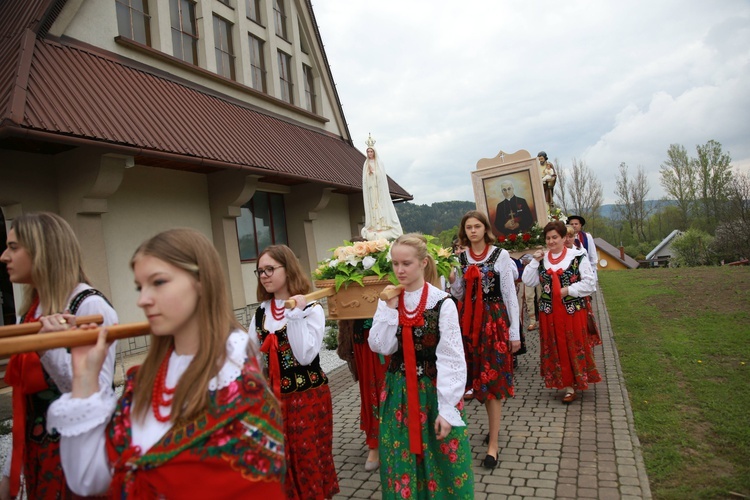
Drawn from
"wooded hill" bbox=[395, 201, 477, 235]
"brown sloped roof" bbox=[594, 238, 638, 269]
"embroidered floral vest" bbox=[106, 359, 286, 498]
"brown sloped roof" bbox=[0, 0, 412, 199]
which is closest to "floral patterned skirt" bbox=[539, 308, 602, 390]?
"embroidered floral vest" bbox=[106, 359, 286, 498]

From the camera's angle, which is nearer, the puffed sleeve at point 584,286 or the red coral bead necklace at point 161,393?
the red coral bead necklace at point 161,393

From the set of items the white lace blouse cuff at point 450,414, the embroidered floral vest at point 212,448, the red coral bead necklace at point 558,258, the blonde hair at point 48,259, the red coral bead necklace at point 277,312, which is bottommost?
the white lace blouse cuff at point 450,414

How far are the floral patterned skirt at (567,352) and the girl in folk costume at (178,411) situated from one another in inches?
193

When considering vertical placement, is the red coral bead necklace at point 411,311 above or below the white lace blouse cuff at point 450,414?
above

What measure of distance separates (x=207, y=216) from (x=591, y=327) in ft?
28.0

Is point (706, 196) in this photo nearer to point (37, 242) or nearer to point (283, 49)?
point (283, 49)

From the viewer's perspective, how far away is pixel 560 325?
5.91 meters

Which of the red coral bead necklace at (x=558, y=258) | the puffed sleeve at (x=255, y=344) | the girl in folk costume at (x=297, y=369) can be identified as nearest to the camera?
the puffed sleeve at (x=255, y=344)

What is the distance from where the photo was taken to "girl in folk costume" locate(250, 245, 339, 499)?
3191 millimetres

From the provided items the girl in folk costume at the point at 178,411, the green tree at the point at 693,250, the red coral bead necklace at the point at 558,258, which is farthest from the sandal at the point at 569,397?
the green tree at the point at 693,250

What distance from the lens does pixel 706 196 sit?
44.9 m

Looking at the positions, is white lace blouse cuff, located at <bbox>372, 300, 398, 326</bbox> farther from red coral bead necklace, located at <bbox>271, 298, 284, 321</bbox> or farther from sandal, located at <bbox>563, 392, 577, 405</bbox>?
sandal, located at <bbox>563, 392, 577, 405</bbox>

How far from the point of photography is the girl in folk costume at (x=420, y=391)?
9.72 feet

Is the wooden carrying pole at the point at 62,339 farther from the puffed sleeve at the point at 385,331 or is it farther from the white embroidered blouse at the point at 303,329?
the puffed sleeve at the point at 385,331
